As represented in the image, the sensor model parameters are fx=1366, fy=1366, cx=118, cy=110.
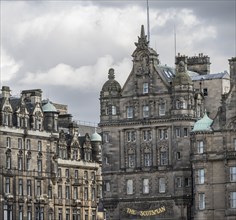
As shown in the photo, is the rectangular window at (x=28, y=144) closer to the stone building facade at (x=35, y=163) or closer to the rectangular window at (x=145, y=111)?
the stone building facade at (x=35, y=163)

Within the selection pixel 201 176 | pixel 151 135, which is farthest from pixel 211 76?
pixel 201 176

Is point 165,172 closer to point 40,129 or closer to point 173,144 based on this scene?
point 173,144

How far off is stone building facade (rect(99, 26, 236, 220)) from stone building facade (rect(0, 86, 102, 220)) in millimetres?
10328

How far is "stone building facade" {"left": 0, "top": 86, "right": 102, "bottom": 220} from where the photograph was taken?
186 m

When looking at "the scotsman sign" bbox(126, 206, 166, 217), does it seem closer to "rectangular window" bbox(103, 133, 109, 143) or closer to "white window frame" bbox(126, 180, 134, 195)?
"white window frame" bbox(126, 180, 134, 195)

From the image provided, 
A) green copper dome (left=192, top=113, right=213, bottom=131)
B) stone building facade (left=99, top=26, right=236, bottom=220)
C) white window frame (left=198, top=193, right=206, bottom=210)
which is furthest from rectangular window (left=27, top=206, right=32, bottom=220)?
green copper dome (left=192, top=113, right=213, bottom=131)

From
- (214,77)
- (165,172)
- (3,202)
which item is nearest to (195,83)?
(214,77)

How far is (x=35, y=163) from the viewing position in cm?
19050

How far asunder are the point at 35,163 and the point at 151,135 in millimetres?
18068

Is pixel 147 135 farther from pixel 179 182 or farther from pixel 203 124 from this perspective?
pixel 203 124

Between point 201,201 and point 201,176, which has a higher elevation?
point 201,176

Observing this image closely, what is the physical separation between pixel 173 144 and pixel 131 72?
12.4m

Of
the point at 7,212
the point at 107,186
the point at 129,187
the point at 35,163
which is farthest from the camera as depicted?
the point at 35,163

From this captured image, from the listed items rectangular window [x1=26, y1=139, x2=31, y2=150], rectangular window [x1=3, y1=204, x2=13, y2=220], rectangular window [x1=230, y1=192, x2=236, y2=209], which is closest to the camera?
rectangular window [x1=230, y1=192, x2=236, y2=209]
